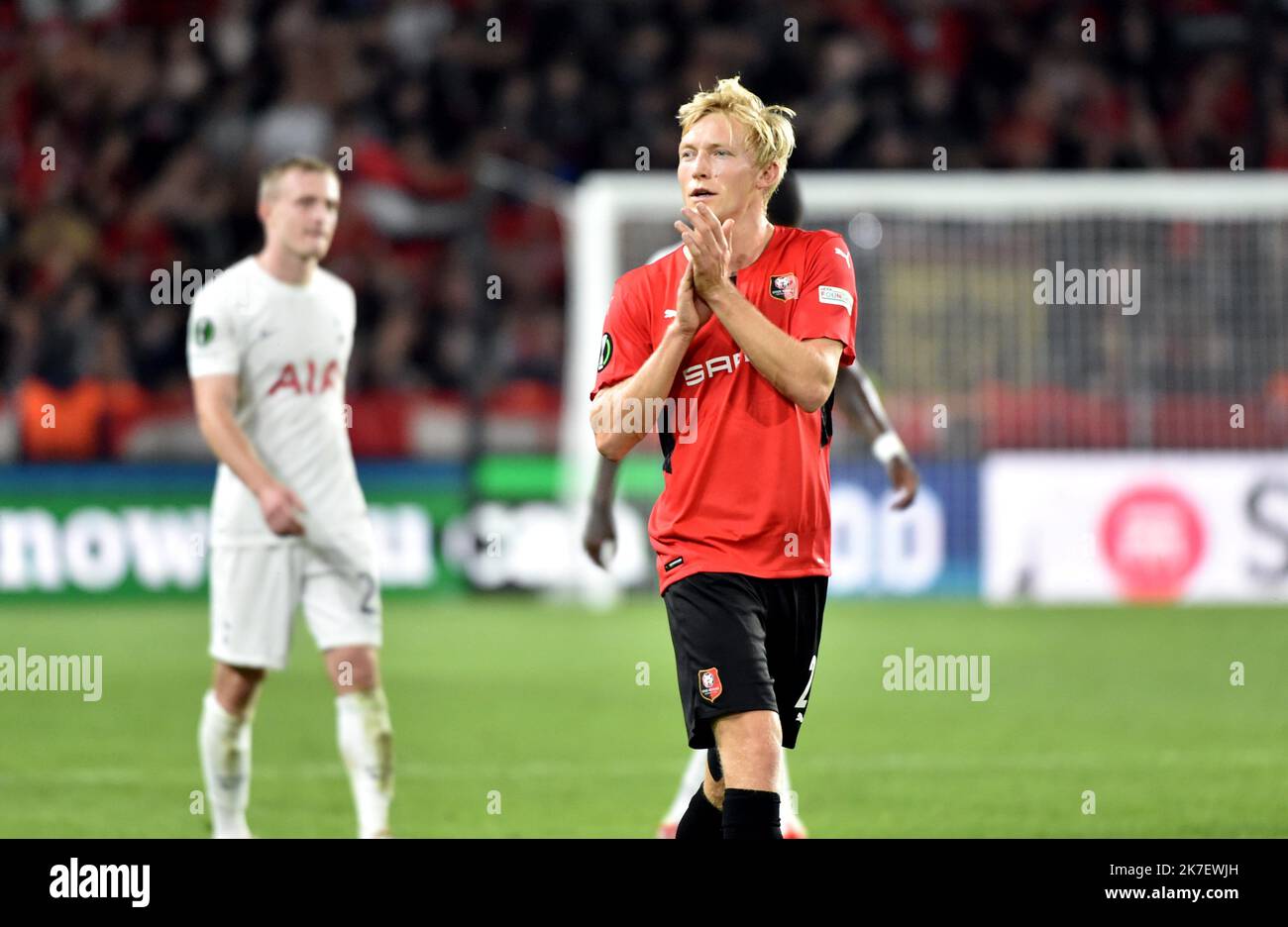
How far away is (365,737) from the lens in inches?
267

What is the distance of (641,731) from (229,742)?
376cm

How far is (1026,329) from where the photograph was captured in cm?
1734

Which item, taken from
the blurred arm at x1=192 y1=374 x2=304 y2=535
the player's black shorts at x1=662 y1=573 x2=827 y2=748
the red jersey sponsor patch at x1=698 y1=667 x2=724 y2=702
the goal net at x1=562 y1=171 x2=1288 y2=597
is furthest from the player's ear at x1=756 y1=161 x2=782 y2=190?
the goal net at x1=562 y1=171 x2=1288 y2=597

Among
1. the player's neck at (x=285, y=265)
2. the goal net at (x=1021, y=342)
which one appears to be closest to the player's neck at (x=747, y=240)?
the player's neck at (x=285, y=265)

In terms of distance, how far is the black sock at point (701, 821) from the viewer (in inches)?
208

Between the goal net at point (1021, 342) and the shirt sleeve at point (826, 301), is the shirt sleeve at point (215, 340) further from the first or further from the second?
the goal net at point (1021, 342)

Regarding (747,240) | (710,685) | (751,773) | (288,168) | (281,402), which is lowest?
(751,773)

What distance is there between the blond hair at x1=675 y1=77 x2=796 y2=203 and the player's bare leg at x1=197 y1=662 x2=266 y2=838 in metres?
2.84

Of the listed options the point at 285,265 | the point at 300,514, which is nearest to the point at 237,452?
the point at 300,514

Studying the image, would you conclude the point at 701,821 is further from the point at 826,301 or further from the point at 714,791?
the point at 826,301

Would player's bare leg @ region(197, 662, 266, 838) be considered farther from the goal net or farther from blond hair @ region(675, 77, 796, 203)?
the goal net

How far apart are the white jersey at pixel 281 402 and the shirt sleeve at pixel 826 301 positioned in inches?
90.4

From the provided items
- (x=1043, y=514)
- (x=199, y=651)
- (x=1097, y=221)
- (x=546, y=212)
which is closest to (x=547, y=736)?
(x=199, y=651)
